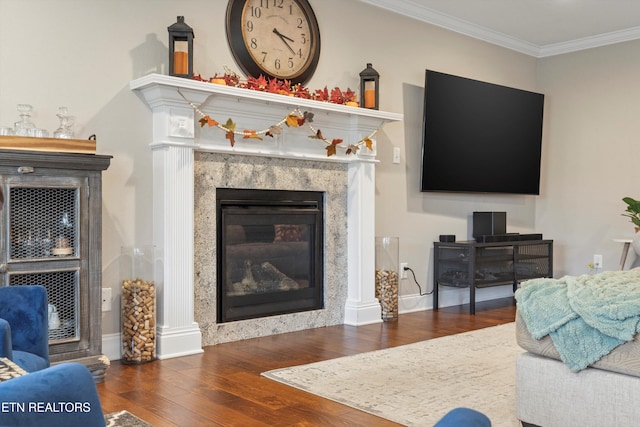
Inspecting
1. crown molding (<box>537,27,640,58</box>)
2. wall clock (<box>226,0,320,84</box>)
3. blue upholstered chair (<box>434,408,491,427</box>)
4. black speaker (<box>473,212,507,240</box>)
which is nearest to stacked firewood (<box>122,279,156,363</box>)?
wall clock (<box>226,0,320,84</box>)

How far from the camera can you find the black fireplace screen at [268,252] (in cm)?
398

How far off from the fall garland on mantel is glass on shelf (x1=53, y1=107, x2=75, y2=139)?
639mm

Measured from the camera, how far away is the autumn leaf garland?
3.70m

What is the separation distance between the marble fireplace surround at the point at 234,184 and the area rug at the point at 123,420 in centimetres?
103

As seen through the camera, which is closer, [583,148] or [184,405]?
[184,405]

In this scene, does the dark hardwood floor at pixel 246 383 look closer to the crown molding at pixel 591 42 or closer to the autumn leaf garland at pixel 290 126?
the autumn leaf garland at pixel 290 126

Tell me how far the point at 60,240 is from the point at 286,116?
1.69 m

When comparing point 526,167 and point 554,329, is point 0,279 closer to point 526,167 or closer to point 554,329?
point 554,329

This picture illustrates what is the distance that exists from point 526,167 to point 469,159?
2.97ft

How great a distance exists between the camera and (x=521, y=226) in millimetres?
6281

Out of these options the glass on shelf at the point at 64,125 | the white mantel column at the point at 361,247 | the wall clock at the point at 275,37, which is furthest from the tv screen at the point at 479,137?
the glass on shelf at the point at 64,125

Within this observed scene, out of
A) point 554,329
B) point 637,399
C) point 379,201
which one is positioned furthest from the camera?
point 379,201

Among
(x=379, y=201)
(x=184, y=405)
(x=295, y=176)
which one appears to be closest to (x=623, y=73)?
(x=379, y=201)

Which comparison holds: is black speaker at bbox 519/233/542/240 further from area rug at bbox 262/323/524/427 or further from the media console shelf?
area rug at bbox 262/323/524/427
